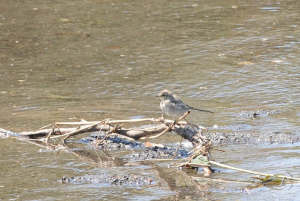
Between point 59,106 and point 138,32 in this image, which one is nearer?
point 59,106

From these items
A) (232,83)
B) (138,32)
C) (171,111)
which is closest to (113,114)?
(171,111)

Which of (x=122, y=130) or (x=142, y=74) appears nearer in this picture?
(x=122, y=130)

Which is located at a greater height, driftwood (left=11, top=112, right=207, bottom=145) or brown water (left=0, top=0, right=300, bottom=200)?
brown water (left=0, top=0, right=300, bottom=200)

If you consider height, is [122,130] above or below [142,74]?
below

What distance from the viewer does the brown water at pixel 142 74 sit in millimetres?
5254

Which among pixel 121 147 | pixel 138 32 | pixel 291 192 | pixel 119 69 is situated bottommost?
pixel 291 192

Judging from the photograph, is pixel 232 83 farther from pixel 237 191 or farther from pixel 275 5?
pixel 275 5

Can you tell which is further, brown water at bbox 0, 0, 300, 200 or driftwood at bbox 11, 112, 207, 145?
driftwood at bbox 11, 112, 207, 145

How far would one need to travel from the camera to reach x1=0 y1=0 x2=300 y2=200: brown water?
525cm

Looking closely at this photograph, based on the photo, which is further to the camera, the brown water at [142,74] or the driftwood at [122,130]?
the driftwood at [122,130]

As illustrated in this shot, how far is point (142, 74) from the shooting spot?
8.85 m

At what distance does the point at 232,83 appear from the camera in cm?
833

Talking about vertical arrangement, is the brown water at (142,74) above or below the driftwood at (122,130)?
above

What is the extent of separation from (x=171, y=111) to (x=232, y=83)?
2.60m
